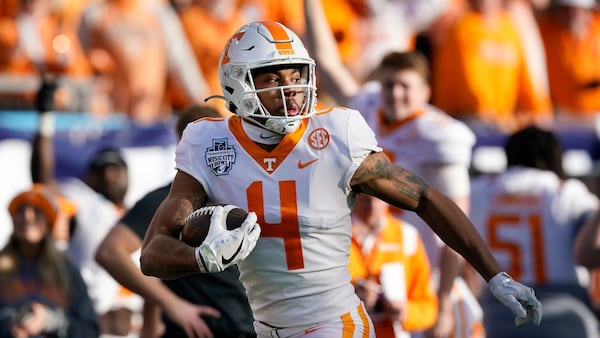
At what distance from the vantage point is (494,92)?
35.0ft

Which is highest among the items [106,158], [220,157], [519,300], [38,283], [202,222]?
[220,157]

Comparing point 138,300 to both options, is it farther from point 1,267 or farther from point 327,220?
point 327,220

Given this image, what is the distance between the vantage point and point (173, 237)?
4547 mm

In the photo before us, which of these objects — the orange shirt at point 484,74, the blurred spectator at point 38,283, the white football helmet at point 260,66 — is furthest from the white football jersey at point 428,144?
the orange shirt at point 484,74

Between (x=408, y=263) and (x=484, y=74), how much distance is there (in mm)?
4072

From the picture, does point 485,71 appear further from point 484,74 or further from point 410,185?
point 410,185

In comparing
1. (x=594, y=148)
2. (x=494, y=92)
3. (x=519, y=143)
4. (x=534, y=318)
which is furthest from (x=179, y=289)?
(x=494, y=92)

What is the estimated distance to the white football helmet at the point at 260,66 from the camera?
15.5 feet

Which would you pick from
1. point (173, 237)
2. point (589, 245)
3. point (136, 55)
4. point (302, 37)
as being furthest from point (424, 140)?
point (136, 55)

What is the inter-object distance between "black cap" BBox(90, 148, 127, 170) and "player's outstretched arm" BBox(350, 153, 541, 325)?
154 inches

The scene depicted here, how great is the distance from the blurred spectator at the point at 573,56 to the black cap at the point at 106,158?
12.7ft

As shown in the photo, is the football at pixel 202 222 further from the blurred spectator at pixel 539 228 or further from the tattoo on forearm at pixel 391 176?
the blurred spectator at pixel 539 228

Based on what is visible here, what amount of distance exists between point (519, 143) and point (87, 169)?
2.70 metres

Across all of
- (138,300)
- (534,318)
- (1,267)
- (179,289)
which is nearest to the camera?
(534,318)
